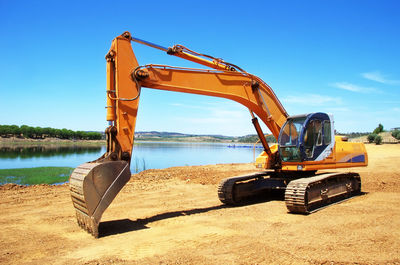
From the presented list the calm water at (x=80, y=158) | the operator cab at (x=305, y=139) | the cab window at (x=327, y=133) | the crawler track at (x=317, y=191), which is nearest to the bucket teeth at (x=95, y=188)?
the crawler track at (x=317, y=191)

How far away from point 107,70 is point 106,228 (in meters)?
3.39

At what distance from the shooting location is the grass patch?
53.6ft

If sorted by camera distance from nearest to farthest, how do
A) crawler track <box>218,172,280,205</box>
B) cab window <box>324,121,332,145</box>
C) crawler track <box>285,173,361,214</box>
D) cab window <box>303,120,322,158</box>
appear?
crawler track <box>285,173,361,214</box> → cab window <box>303,120,322,158</box> → crawler track <box>218,172,280,205</box> → cab window <box>324,121,332,145</box>

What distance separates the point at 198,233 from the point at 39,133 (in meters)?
120

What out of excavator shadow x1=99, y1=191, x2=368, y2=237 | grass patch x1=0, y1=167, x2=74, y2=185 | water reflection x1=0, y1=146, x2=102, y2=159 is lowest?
grass patch x1=0, y1=167, x2=74, y2=185

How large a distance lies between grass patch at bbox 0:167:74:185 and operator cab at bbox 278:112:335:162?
12.5 meters

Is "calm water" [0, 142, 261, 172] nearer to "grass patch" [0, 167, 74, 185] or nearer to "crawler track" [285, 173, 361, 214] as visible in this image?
"grass patch" [0, 167, 74, 185]

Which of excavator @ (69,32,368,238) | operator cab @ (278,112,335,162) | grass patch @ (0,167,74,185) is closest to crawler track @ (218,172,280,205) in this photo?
excavator @ (69,32,368,238)

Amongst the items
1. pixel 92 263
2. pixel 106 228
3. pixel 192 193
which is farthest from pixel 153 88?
pixel 192 193

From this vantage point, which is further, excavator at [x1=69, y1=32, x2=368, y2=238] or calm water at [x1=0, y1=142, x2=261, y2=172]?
calm water at [x1=0, y1=142, x2=261, y2=172]

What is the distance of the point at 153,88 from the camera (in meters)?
7.49

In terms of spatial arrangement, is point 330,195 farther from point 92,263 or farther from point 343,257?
point 92,263

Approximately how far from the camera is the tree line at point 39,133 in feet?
347

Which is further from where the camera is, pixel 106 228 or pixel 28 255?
pixel 106 228
